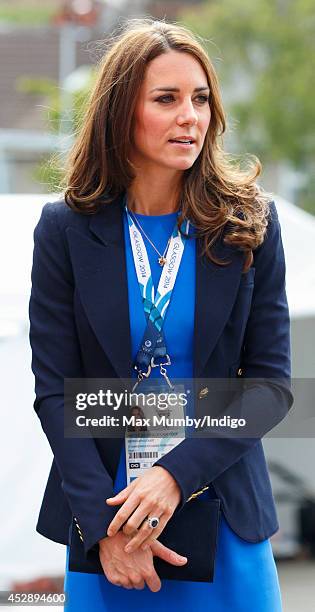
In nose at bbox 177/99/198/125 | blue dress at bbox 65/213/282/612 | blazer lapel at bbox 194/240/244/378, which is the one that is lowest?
blue dress at bbox 65/213/282/612

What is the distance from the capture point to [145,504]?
7.80 feet

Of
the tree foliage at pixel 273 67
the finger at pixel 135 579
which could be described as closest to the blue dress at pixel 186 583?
the finger at pixel 135 579

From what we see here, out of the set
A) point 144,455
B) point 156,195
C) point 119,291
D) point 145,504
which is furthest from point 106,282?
point 145,504

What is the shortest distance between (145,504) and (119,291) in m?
0.45

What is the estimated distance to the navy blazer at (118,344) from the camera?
2480mm

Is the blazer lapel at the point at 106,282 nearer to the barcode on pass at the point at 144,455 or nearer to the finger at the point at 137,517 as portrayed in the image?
the barcode on pass at the point at 144,455

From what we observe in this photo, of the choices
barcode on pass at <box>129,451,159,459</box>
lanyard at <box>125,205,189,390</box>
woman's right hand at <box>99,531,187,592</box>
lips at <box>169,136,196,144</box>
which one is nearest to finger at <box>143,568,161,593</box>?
woman's right hand at <box>99,531,187,592</box>

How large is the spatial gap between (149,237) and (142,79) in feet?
1.09

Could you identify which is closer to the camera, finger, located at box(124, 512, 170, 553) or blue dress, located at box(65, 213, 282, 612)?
finger, located at box(124, 512, 170, 553)

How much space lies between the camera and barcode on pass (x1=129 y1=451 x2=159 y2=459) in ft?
8.18

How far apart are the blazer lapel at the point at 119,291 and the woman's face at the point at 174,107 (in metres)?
0.20

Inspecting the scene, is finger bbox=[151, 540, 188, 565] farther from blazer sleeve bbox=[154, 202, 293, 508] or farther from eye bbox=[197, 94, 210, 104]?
eye bbox=[197, 94, 210, 104]

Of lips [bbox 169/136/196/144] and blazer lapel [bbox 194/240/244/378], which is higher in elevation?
lips [bbox 169/136/196/144]

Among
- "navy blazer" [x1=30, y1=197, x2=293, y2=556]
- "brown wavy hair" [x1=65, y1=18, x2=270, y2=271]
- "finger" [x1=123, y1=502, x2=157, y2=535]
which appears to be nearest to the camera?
"finger" [x1=123, y1=502, x2=157, y2=535]
